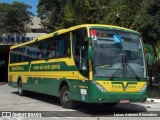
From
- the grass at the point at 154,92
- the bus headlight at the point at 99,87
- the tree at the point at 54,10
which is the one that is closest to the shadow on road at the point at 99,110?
the bus headlight at the point at 99,87

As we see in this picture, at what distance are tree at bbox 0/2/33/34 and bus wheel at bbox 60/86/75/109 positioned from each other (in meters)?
51.0

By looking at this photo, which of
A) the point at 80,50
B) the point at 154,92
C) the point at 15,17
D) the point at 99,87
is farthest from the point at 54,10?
the point at 99,87

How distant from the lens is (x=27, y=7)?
70375 millimetres

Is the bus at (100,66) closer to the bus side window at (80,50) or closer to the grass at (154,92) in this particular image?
the bus side window at (80,50)

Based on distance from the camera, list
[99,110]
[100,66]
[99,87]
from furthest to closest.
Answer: [99,110], [100,66], [99,87]

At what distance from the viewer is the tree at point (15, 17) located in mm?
65375

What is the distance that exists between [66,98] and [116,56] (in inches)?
115

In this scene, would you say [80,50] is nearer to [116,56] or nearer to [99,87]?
[116,56]

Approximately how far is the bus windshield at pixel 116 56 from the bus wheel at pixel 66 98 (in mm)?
2236

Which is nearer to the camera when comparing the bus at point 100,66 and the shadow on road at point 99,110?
the bus at point 100,66

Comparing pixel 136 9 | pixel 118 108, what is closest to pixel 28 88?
pixel 118 108

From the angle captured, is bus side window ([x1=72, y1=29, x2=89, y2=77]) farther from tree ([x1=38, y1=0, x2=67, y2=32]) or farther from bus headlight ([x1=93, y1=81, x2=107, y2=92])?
tree ([x1=38, y1=0, x2=67, y2=32])

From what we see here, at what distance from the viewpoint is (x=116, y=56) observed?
12422 millimetres

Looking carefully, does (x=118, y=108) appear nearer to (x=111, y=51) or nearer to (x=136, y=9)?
(x=111, y=51)
